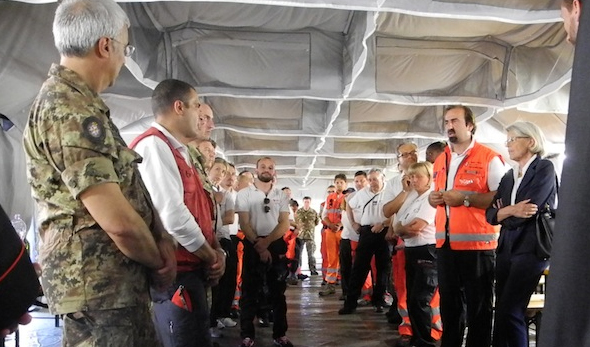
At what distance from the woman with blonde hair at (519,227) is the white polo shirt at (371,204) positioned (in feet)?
7.33

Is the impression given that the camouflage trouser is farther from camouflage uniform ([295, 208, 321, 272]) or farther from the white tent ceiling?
camouflage uniform ([295, 208, 321, 272])

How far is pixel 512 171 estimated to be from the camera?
274 cm

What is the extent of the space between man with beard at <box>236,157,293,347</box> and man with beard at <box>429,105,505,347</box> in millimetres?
1378

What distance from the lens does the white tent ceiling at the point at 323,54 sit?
10.6ft

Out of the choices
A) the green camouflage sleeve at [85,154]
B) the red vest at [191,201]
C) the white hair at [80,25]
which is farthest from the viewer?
the red vest at [191,201]

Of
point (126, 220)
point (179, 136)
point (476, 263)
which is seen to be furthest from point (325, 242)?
point (126, 220)

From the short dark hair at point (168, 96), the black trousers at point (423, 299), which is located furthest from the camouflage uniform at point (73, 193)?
the black trousers at point (423, 299)

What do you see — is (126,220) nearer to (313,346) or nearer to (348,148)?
(313,346)

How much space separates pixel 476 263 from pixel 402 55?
2342 mm

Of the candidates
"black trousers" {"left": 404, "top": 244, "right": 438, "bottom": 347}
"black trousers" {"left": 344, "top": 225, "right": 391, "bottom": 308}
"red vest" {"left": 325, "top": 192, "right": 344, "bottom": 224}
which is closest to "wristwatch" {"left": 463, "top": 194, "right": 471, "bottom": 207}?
"black trousers" {"left": 404, "top": 244, "right": 438, "bottom": 347}

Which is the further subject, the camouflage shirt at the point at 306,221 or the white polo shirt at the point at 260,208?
the camouflage shirt at the point at 306,221

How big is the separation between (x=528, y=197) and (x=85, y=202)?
7.56 ft

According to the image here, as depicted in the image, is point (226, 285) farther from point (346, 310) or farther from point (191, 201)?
point (191, 201)

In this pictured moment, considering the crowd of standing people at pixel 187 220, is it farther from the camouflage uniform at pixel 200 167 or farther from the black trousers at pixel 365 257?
the black trousers at pixel 365 257
